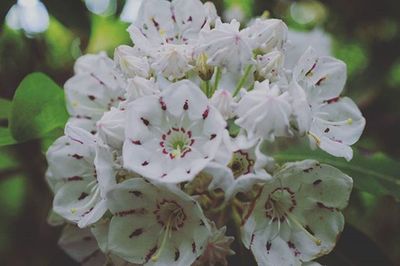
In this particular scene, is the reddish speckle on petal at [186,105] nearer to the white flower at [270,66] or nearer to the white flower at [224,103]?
the white flower at [224,103]

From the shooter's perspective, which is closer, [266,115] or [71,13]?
[266,115]

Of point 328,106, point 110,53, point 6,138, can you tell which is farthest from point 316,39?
point 6,138

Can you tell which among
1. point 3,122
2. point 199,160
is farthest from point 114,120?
point 3,122

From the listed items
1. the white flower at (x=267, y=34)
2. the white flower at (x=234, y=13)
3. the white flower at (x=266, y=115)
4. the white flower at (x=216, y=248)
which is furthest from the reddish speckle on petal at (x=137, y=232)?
the white flower at (x=234, y=13)

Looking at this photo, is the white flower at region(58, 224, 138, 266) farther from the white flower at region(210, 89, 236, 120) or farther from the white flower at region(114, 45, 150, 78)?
the white flower at region(210, 89, 236, 120)

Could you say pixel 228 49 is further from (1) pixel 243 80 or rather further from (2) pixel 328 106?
(2) pixel 328 106

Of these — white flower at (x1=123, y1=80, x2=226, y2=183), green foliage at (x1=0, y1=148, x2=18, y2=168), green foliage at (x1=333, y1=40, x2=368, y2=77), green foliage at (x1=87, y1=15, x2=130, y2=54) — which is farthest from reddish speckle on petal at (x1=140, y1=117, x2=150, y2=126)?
green foliage at (x1=333, y1=40, x2=368, y2=77)

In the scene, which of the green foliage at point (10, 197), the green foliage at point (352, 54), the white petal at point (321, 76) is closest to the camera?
the white petal at point (321, 76)
